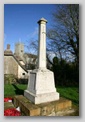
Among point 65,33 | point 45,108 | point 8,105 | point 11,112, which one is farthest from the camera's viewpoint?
point 65,33

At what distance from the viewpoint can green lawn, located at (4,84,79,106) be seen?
3297mm

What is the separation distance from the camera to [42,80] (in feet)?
10.6

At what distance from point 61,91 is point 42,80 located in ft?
1.59

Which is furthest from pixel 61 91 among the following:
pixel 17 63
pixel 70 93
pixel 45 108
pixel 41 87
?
pixel 17 63

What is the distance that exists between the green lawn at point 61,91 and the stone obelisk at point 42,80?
175 mm

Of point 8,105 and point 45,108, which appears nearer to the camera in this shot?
point 45,108

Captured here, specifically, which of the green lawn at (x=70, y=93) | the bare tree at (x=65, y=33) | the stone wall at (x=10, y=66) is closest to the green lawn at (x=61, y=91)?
the green lawn at (x=70, y=93)

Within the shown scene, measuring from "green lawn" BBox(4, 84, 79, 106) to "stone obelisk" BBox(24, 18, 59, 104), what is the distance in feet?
0.57

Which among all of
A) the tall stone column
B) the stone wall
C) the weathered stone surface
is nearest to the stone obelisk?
the tall stone column

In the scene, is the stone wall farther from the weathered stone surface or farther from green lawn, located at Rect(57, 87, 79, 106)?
green lawn, located at Rect(57, 87, 79, 106)

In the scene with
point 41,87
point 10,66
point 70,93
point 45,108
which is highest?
point 10,66

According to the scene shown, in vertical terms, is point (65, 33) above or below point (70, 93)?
above

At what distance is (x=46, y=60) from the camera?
346 centimetres

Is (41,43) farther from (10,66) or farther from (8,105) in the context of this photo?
(8,105)
